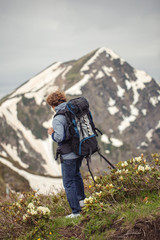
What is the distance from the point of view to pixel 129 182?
6.54m

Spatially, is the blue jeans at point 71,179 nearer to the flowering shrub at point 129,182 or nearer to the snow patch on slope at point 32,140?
the flowering shrub at point 129,182

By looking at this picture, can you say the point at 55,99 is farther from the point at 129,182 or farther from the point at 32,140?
the point at 32,140

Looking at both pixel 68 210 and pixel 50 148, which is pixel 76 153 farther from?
pixel 50 148

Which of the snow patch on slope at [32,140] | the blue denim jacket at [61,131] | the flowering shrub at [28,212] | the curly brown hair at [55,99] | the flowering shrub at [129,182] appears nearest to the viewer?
the flowering shrub at [28,212]

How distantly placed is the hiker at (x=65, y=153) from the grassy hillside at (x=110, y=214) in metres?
0.60

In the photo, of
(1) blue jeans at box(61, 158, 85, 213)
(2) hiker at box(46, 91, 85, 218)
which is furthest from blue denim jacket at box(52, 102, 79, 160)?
(1) blue jeans at box(61, 158, 85, 213)

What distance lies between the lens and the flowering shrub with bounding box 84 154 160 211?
6230 millimetres

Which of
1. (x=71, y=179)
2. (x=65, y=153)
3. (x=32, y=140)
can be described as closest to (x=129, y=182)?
(x=71, y=179)

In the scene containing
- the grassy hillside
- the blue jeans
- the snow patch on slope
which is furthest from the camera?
the snow patch on slope

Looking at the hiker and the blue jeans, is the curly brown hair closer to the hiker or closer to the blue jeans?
the hiker

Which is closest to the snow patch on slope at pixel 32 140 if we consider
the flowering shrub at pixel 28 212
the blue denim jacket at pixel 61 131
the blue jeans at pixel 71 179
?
the blue jeans at pixel 71 179

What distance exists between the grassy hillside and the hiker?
0.60 metres

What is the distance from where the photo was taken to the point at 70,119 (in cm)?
653

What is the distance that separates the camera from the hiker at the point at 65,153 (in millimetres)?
6594
